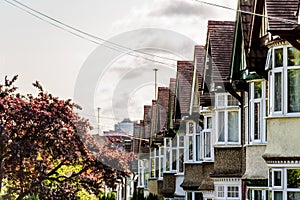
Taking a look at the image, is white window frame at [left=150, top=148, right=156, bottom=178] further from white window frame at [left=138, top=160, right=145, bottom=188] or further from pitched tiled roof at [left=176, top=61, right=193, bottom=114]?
pitched tiled roof at [left=176, top=61, right=193, bottom=114]

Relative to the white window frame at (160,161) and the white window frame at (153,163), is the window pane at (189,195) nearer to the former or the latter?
the white window frame at (160,161)

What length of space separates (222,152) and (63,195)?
39.3 ft

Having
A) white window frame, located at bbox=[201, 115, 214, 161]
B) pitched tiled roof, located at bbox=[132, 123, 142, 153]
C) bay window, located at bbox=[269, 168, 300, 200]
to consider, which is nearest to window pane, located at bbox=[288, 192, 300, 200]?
bay window, located at bbox=[269, 168, 300, 200]

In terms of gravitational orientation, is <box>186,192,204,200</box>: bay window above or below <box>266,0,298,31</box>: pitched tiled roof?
below

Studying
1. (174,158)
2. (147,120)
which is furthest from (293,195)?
(147,120)

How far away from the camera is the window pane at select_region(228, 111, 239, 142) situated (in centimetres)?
3572

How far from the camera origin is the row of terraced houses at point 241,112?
86.1 ft

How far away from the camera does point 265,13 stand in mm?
Answer: 27656

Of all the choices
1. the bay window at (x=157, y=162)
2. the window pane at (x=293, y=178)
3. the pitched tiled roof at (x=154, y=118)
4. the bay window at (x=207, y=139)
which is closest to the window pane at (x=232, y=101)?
the bay window at (x=207, y=139)

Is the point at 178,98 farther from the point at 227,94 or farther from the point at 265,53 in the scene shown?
the point at 265,53

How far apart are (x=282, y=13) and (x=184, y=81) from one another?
80.3ft

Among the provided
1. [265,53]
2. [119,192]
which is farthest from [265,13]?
[119,192]

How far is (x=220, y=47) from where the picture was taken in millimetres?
38031

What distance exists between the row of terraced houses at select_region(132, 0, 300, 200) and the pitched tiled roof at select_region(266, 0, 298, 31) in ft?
0.09
